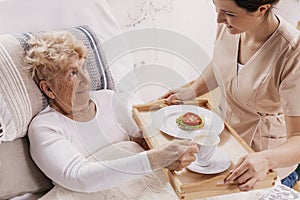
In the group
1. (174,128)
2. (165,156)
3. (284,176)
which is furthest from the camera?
(284,176)

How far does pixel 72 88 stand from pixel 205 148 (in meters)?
0.45

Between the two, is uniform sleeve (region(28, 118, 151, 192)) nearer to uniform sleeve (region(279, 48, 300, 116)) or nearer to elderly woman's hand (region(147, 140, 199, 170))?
elderly woman's hand (region(147, 140, 199, 170))

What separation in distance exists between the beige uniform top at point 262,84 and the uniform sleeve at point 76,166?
422 millimetres

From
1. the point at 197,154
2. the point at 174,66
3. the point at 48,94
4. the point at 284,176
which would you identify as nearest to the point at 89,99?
the point at 48,94

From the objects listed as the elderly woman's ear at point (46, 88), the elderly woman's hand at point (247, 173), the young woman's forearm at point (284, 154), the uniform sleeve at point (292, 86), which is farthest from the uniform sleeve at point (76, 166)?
the uniform sleeve at point (292, 86)

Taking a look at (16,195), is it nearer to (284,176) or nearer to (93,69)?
(93,69)

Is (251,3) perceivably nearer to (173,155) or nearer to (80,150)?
(173,155)

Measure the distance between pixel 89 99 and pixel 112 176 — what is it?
292 mm

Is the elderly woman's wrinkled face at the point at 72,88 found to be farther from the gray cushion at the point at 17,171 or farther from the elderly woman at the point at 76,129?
the gray cushion at the point at 17,171

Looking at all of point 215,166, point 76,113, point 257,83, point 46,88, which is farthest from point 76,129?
point 257,83

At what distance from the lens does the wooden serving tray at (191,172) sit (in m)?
1.24

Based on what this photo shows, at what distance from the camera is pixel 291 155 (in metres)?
→ 1.43

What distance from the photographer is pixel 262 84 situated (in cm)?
159

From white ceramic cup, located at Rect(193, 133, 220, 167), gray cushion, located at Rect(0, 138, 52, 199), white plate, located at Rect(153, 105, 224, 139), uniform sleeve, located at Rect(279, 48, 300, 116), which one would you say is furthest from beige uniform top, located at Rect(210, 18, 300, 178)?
gray cushion, located at Rect(0, 138, 52, 199)
